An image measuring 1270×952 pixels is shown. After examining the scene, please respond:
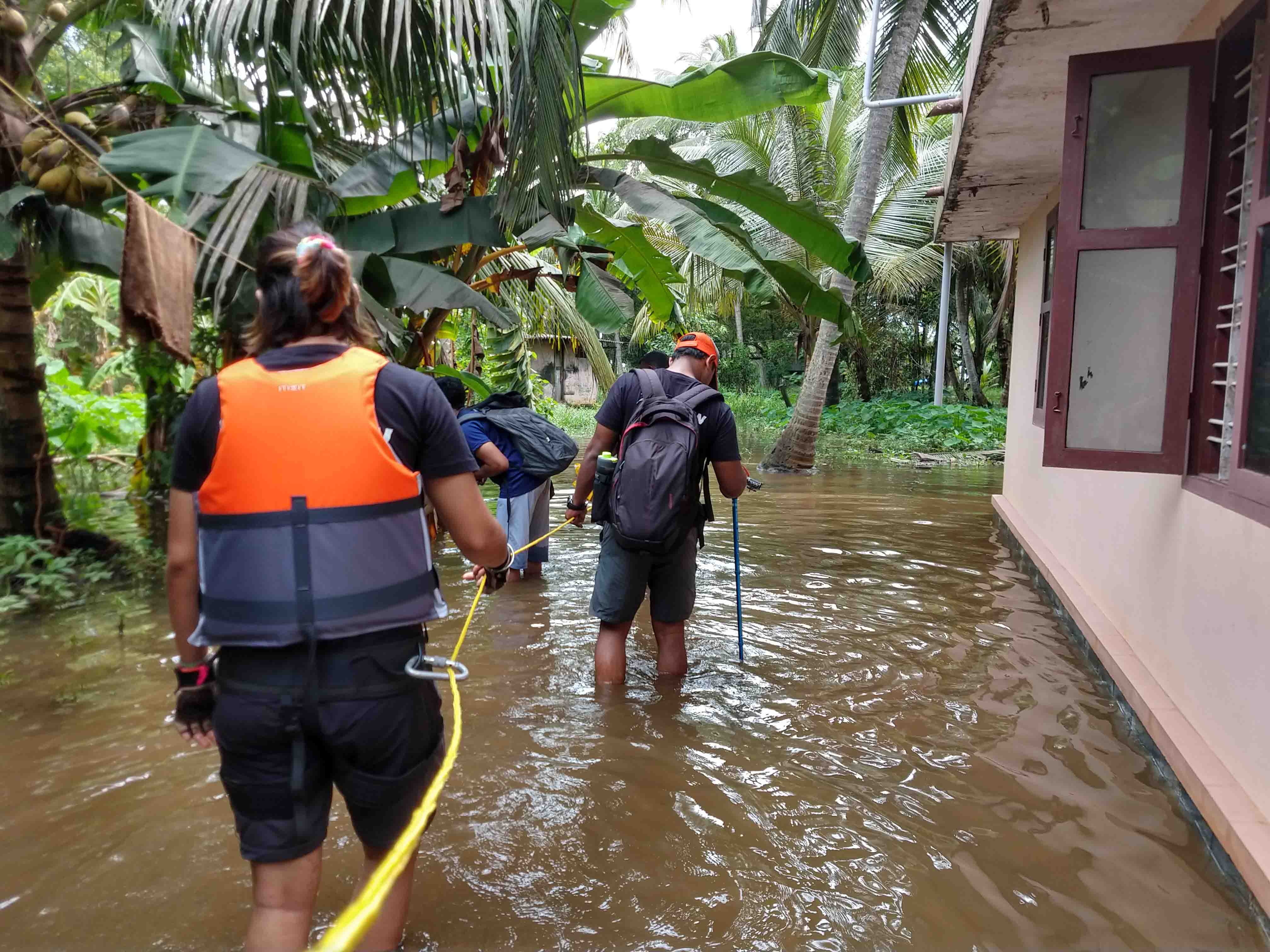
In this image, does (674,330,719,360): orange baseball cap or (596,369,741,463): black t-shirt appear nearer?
(596,369,741,463): black t-shirt

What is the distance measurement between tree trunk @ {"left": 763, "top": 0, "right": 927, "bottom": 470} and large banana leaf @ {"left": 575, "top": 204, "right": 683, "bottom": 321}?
168 inches

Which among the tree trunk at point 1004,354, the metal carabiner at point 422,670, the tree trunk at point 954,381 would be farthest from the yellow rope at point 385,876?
the tree trunk at point 954,381

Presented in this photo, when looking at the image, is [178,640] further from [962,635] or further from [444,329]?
[444,329]

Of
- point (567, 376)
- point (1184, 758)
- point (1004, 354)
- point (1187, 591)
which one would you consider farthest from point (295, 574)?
point (567, 376)

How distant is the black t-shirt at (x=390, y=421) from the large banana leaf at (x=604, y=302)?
4530mm

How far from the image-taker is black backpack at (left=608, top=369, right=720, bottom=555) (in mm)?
4219

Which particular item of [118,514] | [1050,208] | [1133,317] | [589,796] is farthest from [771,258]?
[118,514]

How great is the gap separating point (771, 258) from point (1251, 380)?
3.41 metres

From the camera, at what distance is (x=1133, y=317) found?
4.32m

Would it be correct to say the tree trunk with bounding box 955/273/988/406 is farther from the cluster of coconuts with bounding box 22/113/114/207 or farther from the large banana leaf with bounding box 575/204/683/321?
the cluster of coconuts with bounding box 22/113/114/207

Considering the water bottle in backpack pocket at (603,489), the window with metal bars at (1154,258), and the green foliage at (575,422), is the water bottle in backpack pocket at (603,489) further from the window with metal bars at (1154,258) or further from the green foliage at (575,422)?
the green foliage at (575,422)

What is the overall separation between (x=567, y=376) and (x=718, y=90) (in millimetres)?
28099

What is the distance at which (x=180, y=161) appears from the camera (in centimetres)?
495

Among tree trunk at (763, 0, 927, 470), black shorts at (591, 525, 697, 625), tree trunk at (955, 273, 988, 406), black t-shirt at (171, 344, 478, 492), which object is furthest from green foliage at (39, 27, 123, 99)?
tree trunk at (955, 273, 988, 406)
